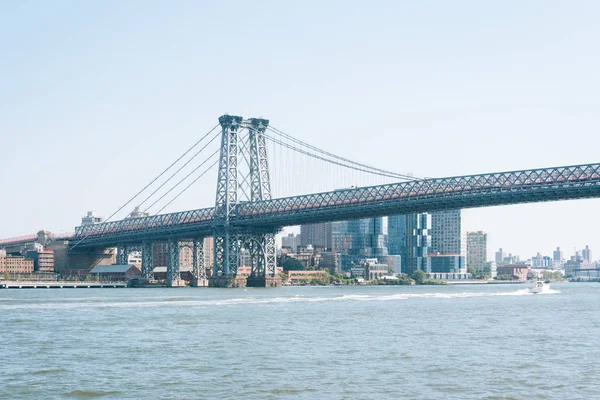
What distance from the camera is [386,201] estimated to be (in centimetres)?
11862

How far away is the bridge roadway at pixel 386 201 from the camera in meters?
104

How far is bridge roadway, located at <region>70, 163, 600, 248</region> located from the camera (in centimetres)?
10381

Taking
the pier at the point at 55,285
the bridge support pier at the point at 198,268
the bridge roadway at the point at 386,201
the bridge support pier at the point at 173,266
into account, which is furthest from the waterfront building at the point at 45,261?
the bridge support pier at the point at 198,268

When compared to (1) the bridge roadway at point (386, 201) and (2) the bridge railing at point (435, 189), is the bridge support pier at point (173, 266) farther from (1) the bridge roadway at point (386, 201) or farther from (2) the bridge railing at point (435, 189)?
(2) the bridge railing at point (435, 189)

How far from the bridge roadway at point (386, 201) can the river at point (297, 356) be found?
45.3m

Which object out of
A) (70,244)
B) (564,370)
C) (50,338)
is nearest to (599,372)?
(564,370)

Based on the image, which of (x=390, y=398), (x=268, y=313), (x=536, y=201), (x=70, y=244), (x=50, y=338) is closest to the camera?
(x=390, y=398)

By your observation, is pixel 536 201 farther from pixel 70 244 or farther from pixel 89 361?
pixel 70 244

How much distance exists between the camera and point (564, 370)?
111ft

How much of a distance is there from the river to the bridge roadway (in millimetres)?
45298

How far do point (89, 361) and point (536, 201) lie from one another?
261 feet

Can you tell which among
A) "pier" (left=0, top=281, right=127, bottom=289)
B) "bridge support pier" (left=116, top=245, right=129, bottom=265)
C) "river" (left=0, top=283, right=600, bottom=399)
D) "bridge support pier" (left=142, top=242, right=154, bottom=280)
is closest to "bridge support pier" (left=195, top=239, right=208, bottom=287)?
"bridge support pier" (left=142, top=242, right=154, bottom=280)

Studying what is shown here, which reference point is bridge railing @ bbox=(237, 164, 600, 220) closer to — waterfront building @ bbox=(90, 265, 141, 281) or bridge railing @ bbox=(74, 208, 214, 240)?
bridge railing @ bbox=(74, 208, 214, 240)

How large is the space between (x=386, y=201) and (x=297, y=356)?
8219 centimetres
